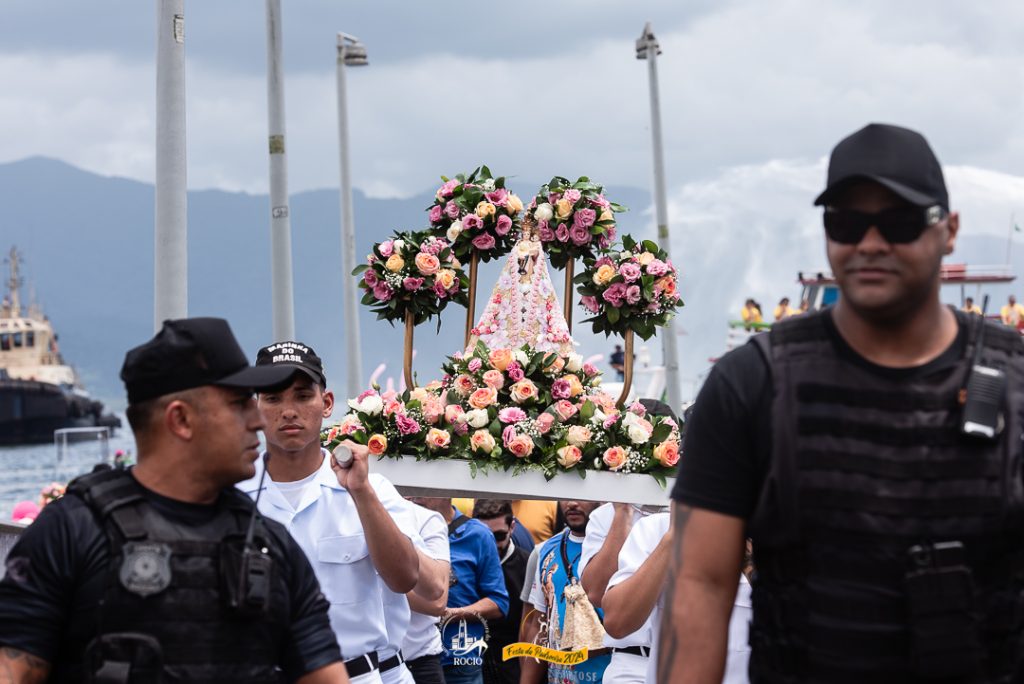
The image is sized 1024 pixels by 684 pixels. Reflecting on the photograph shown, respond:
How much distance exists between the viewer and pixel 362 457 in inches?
245

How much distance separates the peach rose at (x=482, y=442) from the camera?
8383mm

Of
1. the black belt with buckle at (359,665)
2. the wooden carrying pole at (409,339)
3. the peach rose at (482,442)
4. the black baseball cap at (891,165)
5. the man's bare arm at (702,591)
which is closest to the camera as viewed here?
the black baseball cap at (891,165)

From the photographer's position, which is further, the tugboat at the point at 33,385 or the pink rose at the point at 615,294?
the tugboat at the point at 33,385

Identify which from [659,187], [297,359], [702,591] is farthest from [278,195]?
[659,187]

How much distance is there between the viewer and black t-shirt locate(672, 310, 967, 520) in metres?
3.73

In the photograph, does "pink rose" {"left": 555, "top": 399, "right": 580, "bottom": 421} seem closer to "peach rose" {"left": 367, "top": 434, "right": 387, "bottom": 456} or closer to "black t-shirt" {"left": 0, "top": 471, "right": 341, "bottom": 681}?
"peach rose" {"left": 367, "top": 434, "right": 387, "bottom": 456}

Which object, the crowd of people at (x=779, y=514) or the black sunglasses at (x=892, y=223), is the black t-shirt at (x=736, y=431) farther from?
the black sunglasses at (x=892, y=223)

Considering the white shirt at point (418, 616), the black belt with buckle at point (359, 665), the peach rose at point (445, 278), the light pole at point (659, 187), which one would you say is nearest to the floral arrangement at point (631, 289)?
the peach rose at point (445, 278)

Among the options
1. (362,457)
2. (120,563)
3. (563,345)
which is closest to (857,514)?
(120,563)

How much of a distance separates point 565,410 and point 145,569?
192 inches

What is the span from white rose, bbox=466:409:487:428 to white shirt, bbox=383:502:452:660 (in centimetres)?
110

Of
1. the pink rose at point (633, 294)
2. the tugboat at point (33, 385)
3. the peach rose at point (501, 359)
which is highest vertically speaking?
the tugboat at point (33, 385)

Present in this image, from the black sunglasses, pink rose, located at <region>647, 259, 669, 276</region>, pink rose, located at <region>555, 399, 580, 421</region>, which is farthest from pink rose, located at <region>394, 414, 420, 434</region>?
the black sunglasses

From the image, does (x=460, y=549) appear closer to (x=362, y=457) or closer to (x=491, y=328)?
(x=491, y=328)
